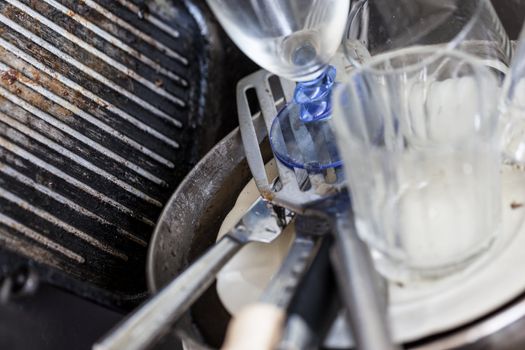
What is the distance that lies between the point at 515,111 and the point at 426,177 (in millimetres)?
78

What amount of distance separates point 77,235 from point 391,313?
215mm

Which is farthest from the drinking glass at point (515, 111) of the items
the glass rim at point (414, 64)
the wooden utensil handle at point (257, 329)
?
the wooden utensil handle at point (257, 329)

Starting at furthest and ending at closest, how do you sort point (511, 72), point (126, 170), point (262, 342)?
1. point (126, 170)
2. point (511, 72)
3. point (262, 342)

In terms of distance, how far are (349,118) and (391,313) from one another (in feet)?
0.30

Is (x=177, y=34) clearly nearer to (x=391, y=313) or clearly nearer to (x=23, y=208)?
(x=23, y=208)

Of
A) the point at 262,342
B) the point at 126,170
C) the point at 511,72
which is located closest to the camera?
the point at 262,342

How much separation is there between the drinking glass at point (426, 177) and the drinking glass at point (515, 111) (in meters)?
0.04

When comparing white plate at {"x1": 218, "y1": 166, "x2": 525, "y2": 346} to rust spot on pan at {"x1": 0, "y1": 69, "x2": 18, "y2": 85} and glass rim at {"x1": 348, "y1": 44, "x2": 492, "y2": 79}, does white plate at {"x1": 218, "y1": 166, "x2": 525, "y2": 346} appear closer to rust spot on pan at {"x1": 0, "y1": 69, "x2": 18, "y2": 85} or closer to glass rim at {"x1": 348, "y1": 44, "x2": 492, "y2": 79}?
glass rim at {"x1": 348, "y1": 44, "x2": 492, "y2": 79}

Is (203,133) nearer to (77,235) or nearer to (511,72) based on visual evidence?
A: (77,235)

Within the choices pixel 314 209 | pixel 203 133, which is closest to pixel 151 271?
pixel 314 209

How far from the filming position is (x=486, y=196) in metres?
0.36

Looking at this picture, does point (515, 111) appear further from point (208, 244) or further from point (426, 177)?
point (208, 244)

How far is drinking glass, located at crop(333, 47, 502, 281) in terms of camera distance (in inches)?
13.5

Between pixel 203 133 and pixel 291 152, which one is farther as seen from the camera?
pixel 203 133
